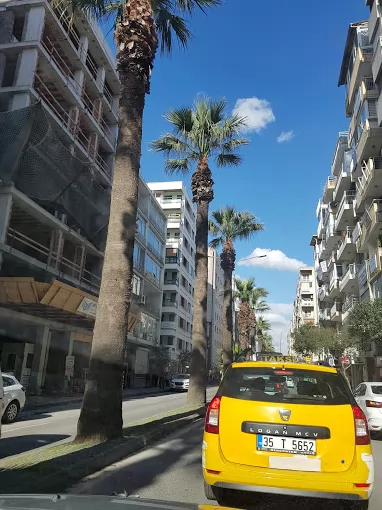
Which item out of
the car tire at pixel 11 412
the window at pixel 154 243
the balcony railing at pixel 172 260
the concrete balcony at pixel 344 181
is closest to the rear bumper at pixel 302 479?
the car tire at pixel 11 412

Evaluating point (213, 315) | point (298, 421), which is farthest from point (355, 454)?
point (213, 315)

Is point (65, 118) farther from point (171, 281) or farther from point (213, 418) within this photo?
point (171, 281)

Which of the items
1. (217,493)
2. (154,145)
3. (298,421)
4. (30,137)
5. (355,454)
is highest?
(154,145)

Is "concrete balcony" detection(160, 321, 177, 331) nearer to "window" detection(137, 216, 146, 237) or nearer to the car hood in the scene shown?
"window" detection(137, 216, 146, 237)

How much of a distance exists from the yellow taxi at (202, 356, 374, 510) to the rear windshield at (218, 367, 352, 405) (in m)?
0.01

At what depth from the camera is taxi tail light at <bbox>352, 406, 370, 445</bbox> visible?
4.21 metres

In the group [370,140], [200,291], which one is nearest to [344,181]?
[370,140]

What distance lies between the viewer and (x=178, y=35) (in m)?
12.5

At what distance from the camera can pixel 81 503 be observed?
271cm

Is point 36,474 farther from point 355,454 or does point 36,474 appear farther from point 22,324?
point 22,324

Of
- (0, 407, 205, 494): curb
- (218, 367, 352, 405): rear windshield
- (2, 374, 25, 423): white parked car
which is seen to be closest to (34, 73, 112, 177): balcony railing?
(2, 374, 25, 423): white parked car

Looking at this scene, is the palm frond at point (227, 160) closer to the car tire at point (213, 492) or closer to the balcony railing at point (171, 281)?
the car tire at point (213, 492)

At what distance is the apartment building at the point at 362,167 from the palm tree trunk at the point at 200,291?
1052 cm

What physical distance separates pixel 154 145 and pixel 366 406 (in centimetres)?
1397
